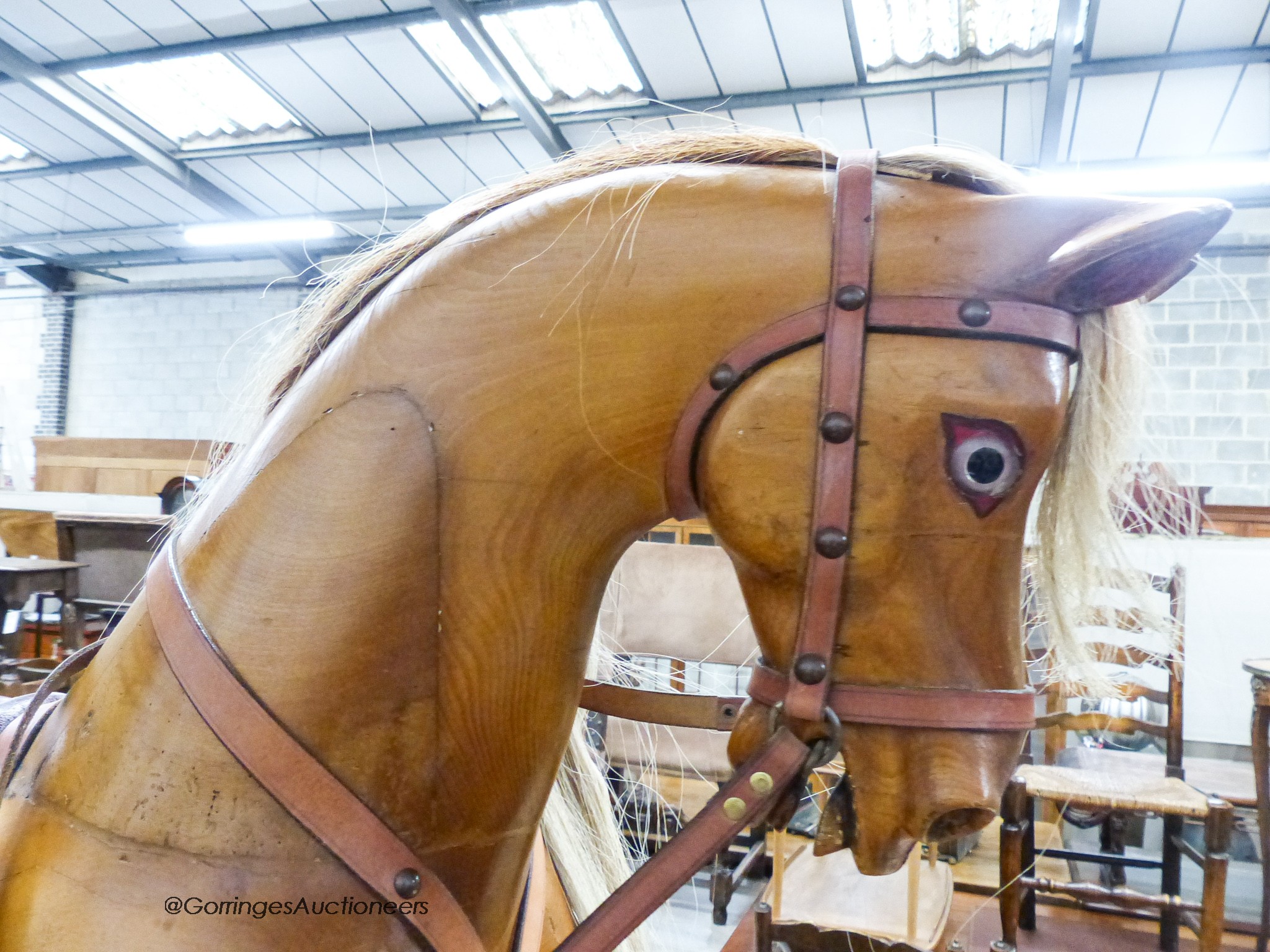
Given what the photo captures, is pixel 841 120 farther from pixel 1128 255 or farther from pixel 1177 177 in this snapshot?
pixel 1128 255

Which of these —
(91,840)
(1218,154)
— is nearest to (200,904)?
(91,840)

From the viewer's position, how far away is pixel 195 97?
5125 mm

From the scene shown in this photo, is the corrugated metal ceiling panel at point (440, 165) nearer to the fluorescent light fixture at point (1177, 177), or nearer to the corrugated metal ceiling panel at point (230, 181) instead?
the corrugated metal ceiling panel at point (230, 181)

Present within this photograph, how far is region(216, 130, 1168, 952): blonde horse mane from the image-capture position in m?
0.47

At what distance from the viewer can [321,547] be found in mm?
457

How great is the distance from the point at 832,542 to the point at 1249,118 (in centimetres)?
497

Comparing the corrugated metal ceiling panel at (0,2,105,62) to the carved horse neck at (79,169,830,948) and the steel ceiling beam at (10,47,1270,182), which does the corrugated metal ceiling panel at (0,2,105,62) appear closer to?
the steel ceiling beam at (10,47,1270,182)

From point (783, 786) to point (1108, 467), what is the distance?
26 centimetres

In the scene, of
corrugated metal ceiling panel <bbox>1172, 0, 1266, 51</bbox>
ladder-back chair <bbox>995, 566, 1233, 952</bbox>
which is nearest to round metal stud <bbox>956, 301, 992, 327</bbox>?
ladder-back chair <bbox>995, 566, 1233, 952</bbox>

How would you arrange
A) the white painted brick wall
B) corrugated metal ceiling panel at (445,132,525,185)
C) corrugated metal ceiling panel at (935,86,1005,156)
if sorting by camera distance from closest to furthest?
corrugated metal ceiling panel at (935,86,1005,156), corrugated metal ceiling panel at (445,132,525,185), the white painted brick wall

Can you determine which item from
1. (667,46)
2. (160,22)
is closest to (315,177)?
(160,22)

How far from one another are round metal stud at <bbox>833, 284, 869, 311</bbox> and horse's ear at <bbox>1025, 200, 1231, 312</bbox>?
0.29 ft

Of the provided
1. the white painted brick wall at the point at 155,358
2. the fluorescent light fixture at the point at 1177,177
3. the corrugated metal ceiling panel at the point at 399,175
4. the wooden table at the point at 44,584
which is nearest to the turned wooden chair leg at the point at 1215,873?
the fluorescent light fixture at the point at 1177,177

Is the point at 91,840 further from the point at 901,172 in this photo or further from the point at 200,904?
the point at 901,172
